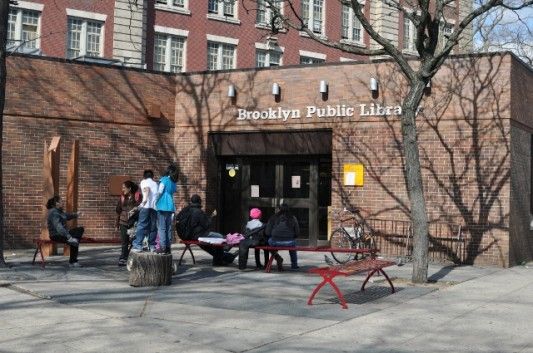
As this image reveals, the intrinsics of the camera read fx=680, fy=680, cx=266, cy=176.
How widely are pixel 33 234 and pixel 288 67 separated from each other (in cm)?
762

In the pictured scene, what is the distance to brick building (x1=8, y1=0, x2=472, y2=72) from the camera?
29.2 m

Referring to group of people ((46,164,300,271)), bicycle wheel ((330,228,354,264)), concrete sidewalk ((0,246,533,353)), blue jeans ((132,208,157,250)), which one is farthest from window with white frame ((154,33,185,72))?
concrete sidewalk ((0,246,533,353))

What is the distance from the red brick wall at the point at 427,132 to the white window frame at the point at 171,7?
1520 cm

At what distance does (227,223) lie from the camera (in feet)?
61.8

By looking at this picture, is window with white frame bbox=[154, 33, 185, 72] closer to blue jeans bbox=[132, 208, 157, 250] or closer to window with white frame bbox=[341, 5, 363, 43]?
window with white frame bbox=[341, 5, 363, 43]

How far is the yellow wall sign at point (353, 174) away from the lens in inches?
648

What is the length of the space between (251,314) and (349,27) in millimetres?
30542

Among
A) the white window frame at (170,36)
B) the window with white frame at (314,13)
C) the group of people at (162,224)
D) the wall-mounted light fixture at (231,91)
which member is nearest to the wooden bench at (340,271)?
the group of people at (162,224)

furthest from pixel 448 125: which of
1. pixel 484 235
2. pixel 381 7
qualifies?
pixel 381 7

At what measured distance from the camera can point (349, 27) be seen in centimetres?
3709

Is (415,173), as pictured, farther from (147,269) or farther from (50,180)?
(50,180)

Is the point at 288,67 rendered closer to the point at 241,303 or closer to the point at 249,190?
the point at 249,190

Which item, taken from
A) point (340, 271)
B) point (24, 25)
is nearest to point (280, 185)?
point (340, 271)

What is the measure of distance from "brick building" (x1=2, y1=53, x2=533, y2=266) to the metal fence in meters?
0.09
